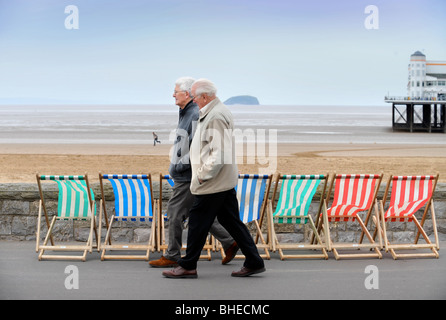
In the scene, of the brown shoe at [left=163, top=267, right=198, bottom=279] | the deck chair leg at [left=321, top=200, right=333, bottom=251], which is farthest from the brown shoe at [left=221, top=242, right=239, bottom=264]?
the deck chair leg at [left=321, top=200, right=333, bottom=251]

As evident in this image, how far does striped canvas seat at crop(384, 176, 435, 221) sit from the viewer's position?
625cm

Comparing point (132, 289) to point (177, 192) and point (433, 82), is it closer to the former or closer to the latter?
point (177, 192)

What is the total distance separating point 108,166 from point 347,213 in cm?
1437

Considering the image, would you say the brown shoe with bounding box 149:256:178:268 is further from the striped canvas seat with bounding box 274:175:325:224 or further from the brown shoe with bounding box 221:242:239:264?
the striped canvas seat with bounding box 274:175:325:224

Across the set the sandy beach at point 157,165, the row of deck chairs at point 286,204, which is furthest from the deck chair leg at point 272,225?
the sandy beach at point 157,165

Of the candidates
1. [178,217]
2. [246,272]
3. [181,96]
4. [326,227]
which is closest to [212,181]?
[178,217]

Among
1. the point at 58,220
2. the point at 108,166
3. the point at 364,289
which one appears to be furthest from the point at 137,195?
the point at 108,166

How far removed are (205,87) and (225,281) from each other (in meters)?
1.52

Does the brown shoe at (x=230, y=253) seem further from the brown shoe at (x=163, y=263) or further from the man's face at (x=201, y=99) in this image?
the man's face at (x=201, y=99)

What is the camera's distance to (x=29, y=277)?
5148mm

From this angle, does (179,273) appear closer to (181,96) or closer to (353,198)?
(181,96)

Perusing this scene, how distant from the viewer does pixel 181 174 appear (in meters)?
5.55

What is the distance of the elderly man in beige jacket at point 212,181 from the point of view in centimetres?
500
